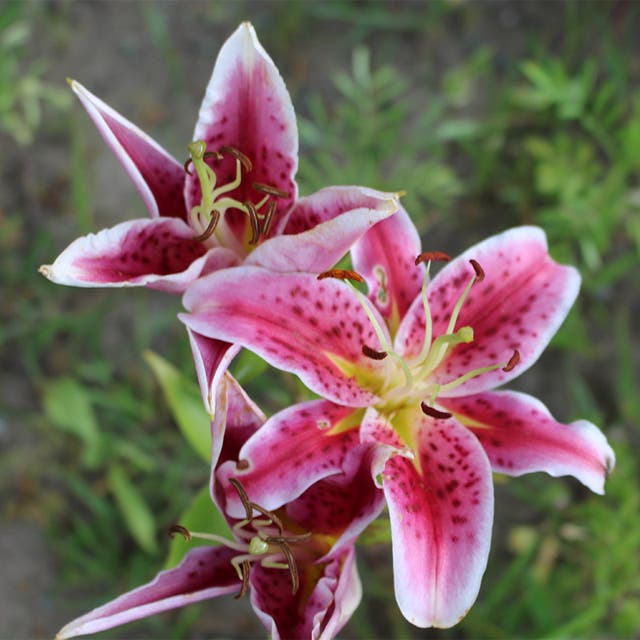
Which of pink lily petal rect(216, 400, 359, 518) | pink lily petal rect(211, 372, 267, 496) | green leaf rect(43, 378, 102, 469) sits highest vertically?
pink lily petal rect(211, 372, 267, 496)

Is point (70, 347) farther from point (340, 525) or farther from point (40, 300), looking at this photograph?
point (340, 525)

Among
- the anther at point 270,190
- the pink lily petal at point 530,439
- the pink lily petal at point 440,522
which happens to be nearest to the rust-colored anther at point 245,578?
the pink lily petal at point 440,522

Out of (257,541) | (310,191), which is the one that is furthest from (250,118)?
(310,191)

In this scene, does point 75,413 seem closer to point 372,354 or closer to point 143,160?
point 143,160

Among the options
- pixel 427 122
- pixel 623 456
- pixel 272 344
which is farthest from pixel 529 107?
pixel 272 344

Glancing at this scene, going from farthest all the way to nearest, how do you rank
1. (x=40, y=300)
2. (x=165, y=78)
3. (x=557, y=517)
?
1. (x=165, y=78)
2. (x=40, y=300)
3. (x=557, y=517)

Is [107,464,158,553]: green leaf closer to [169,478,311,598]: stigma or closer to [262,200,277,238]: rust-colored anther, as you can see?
[169,478,311,598]: stigma

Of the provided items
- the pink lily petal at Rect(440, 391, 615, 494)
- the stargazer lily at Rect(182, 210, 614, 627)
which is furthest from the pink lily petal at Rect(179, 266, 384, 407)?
the pink lily petal at Rect(440, 391, 615, 494)
